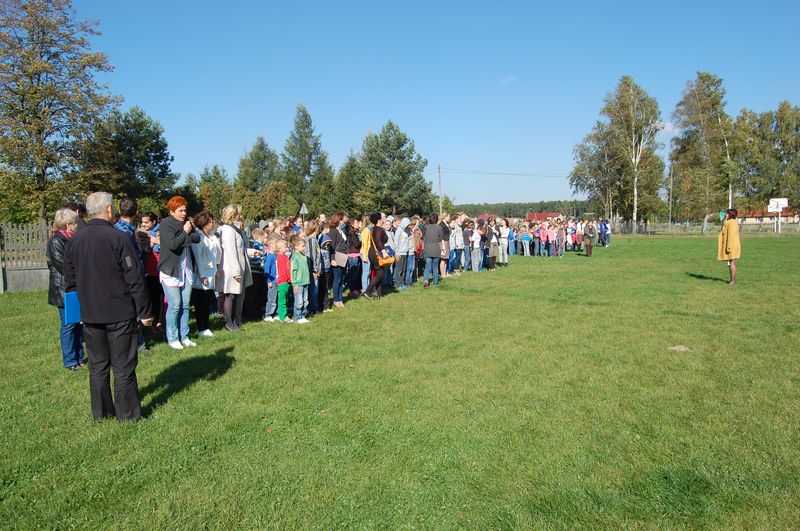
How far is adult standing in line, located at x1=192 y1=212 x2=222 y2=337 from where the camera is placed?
7.73 m

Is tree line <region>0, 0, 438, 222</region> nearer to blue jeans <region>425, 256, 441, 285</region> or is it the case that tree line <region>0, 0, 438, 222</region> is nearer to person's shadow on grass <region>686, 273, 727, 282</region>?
blue jeans <region>425, 256, 441, 285</region>

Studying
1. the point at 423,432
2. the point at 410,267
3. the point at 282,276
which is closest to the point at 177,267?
the point at 282,276

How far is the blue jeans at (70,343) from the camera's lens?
6.32 m

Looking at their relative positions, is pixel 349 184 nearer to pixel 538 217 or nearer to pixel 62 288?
pixel 538 217

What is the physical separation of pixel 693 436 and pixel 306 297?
6542mm

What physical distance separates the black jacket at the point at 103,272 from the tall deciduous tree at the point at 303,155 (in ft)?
212

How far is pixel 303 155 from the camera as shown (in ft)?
225

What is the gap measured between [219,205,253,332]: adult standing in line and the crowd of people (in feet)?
0.05

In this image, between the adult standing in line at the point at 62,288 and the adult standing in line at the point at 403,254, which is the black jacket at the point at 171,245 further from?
the adult standing in line at the point at 403,254

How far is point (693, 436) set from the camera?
14.1ft

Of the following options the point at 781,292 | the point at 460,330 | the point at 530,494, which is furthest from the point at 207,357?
the point at 781,292

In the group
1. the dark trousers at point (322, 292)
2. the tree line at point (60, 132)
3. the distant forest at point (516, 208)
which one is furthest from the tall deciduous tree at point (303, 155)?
the distant forest at point (516, 208)

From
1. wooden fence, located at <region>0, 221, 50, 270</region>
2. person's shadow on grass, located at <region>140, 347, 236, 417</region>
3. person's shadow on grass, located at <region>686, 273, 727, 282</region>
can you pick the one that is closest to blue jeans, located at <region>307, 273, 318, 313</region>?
person's shadow on grass, located at <region>140, 347, 236, 417</region>

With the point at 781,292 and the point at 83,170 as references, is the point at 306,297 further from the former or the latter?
→ the point at 83,170
